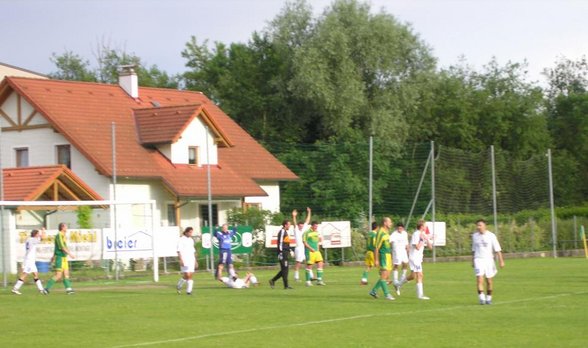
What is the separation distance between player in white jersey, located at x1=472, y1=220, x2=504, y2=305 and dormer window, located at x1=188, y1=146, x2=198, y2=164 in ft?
99.9

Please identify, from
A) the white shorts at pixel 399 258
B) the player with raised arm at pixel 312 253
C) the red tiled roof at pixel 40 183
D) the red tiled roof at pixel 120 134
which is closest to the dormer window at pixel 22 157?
the red tiled roof at pixel 120 134

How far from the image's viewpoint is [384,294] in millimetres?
26078

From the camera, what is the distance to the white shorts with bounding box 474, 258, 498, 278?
77.4 feet

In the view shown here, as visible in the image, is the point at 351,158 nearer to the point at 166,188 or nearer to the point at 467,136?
the point at 166,188

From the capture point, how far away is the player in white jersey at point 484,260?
23562 millimetres

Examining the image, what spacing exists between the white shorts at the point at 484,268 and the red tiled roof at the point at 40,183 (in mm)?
23573

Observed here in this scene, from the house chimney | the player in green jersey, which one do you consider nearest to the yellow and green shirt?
the player in green jersey

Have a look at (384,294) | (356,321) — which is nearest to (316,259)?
(384,294)

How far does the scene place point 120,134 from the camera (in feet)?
168

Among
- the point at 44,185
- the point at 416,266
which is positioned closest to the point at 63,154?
the point at 44,185

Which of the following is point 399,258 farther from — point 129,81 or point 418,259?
point 129,81

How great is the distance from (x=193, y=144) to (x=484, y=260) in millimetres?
30582

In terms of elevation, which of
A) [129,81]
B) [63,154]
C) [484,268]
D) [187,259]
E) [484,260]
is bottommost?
[484,268]

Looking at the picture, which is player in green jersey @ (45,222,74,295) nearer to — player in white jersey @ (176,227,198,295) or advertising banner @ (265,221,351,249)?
player in white jersey @ (176,227,198,295)
